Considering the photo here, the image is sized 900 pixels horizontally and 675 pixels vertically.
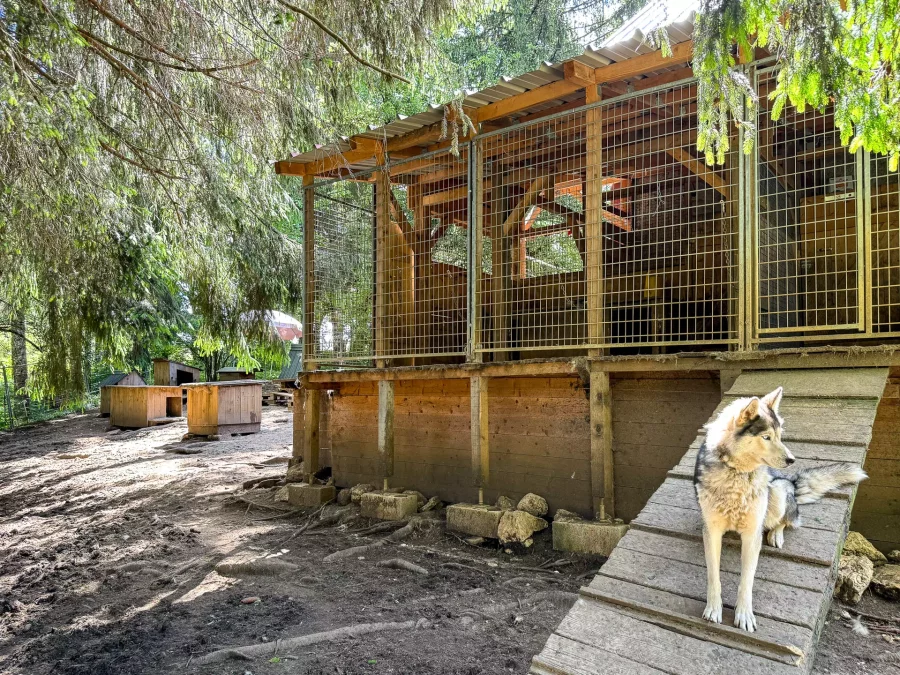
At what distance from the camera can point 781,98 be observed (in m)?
3.00

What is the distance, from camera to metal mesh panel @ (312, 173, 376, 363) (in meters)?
8.09

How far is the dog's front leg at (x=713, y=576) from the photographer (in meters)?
2.71

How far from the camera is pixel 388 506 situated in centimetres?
Result: 690

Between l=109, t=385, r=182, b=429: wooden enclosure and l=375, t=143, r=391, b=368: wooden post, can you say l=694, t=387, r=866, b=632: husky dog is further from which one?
l=109, t=385, r=182, b=429: wooden enclosure

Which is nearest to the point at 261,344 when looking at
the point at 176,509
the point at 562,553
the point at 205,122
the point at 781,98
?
the point at 176,509

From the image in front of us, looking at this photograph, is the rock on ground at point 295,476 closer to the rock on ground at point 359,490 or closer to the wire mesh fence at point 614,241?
the rock on ground at point 359,490

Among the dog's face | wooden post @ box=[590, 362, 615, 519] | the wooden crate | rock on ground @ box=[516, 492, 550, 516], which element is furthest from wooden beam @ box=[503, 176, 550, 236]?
the wooden crate

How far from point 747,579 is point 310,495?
6223mm

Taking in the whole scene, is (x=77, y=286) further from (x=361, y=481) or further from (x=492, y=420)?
(x=492, y=420)

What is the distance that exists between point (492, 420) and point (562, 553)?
177cm

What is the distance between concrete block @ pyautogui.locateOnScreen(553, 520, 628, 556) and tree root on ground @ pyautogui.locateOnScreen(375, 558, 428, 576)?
130cm

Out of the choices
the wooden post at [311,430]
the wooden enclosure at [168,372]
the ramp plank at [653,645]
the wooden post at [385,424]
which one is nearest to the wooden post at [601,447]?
the ramp plank at [653,645]

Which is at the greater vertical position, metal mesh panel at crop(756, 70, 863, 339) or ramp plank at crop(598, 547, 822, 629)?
metal mesh panel at crop(756, 70, 863, 339)

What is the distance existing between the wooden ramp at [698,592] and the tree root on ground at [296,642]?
1.83 metres
